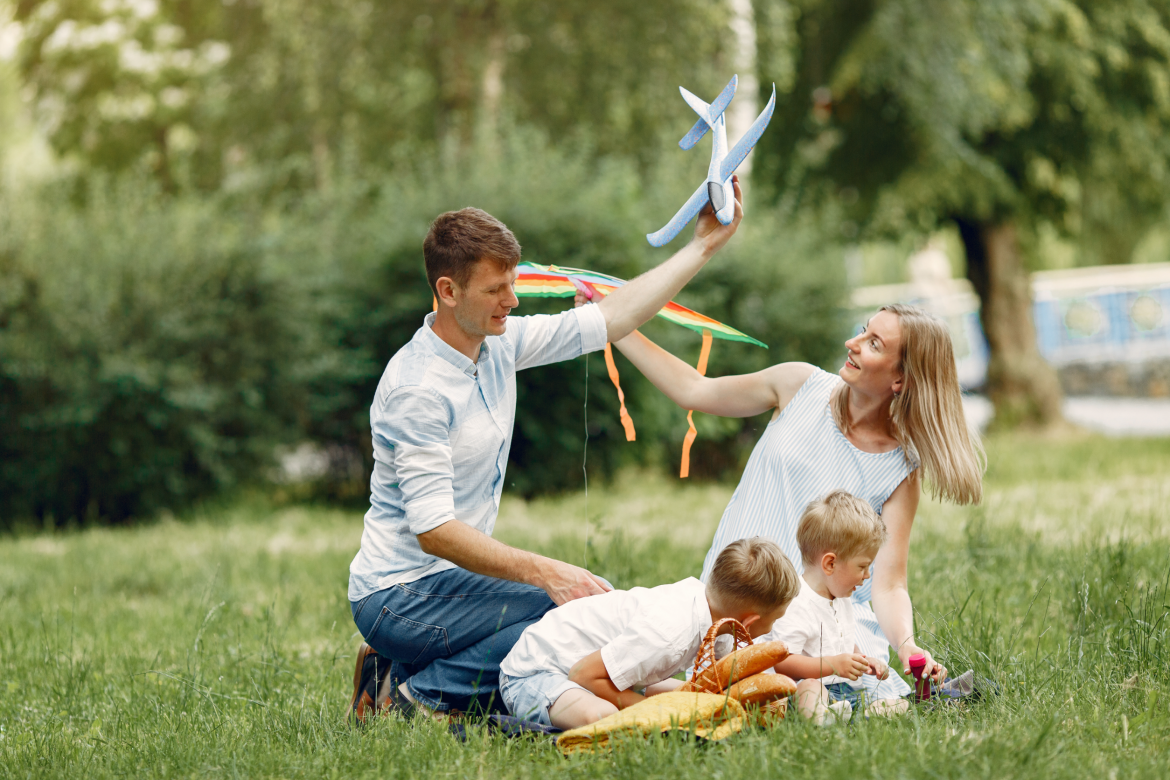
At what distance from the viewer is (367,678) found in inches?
147

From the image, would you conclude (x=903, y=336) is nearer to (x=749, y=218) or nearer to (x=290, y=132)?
(x=749, y=218)

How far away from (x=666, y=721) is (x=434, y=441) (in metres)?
1.03

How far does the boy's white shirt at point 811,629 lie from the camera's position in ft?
10.8

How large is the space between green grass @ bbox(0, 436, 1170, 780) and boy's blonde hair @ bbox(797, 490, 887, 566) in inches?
20.1

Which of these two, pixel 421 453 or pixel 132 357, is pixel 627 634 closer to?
pixel 421 453

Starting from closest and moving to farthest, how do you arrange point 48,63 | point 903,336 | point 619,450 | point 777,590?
point 777,590, point 903,336, point 619,450, point 48,63

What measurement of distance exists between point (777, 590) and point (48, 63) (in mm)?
17448

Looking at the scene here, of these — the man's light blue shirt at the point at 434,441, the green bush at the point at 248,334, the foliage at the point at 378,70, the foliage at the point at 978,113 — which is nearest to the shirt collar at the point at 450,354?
the man's light blue shirt at the point at 434,441

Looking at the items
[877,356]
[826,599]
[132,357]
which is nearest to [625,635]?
[826,599]

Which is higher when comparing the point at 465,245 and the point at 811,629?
the point at 465,245

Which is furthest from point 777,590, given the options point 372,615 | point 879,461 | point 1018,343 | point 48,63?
point 48,63

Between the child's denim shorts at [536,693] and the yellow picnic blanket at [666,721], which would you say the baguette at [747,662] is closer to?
the yellow picnic blanket at [666,721]

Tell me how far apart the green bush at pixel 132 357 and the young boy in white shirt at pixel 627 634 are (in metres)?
6.58

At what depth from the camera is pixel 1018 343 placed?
15469mm
